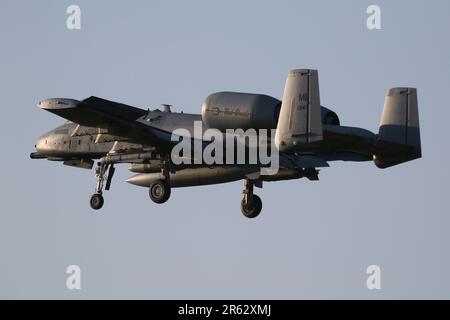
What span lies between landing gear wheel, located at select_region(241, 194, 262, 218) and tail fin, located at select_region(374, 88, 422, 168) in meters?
7.70

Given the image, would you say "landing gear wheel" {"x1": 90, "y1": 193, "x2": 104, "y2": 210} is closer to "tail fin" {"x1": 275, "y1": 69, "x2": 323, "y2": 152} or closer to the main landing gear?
the main landing gear

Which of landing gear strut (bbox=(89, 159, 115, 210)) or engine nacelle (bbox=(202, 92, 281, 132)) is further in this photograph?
landing gear strut (bbox=(89, 159, 115, 210))

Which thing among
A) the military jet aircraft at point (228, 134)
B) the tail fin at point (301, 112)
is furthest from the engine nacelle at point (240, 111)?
the tail fin at point (301, 112)

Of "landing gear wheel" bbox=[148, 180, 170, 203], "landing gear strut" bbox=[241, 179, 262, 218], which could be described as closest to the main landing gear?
"landing gear wheel" bbox=[148, 180, 170, 203]

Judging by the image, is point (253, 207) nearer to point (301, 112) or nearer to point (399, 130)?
point (399, 130)

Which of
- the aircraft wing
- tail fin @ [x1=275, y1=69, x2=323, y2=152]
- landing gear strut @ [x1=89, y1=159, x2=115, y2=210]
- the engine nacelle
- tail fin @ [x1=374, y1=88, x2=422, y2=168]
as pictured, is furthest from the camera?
landing gear strut @ [x1=89, y1=159, x2=115, y2=210]

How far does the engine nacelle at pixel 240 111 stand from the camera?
5194 centimetres

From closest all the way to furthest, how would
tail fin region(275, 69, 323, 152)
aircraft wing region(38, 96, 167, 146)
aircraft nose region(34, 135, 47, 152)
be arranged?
1. tail fin region(275, 69, 323, 152)
2. aircraft wing region(38, 96, 167, 146)
3. aircraft nose region(34, 135, 47, 152)

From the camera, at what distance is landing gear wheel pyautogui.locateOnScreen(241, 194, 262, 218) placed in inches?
2367

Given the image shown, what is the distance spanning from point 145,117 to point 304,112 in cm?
1240

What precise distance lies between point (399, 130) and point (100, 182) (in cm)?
1392

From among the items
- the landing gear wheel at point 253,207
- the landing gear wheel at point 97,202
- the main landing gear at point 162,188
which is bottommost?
the landing gear wheel at point 253,207

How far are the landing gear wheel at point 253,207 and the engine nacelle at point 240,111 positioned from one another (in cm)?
783

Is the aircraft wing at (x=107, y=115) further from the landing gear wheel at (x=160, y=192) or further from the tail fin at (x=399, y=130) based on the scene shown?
the tail fin at (x=399, y=130)
